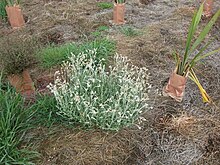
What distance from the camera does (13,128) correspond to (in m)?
2.19

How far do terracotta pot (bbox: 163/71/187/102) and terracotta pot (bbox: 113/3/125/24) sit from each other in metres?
1.48

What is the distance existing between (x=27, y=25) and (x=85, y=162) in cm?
253

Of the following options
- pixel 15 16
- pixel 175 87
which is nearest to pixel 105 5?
pixel 15 16

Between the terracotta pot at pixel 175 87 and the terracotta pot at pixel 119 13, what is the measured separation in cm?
148

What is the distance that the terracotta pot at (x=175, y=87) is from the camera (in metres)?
2.68

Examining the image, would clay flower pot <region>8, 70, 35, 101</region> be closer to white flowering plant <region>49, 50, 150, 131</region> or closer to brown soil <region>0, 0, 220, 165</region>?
brown soil <region>0, 0, 220, 165</region>

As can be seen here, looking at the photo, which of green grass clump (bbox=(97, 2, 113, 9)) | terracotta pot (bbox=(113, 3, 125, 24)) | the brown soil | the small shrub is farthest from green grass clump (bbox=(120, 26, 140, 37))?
the small shrub

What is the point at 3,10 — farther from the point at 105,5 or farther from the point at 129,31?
the point at 129,31

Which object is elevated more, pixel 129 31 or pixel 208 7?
pixel 208 7

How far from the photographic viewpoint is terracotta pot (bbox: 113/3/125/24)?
12.7 feet

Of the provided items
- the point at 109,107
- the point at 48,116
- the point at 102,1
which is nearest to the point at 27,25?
the point at 102,1

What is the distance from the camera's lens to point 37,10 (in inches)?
175

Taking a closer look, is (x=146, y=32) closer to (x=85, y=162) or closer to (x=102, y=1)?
(x=102, y=1)

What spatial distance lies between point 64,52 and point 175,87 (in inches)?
50.7
